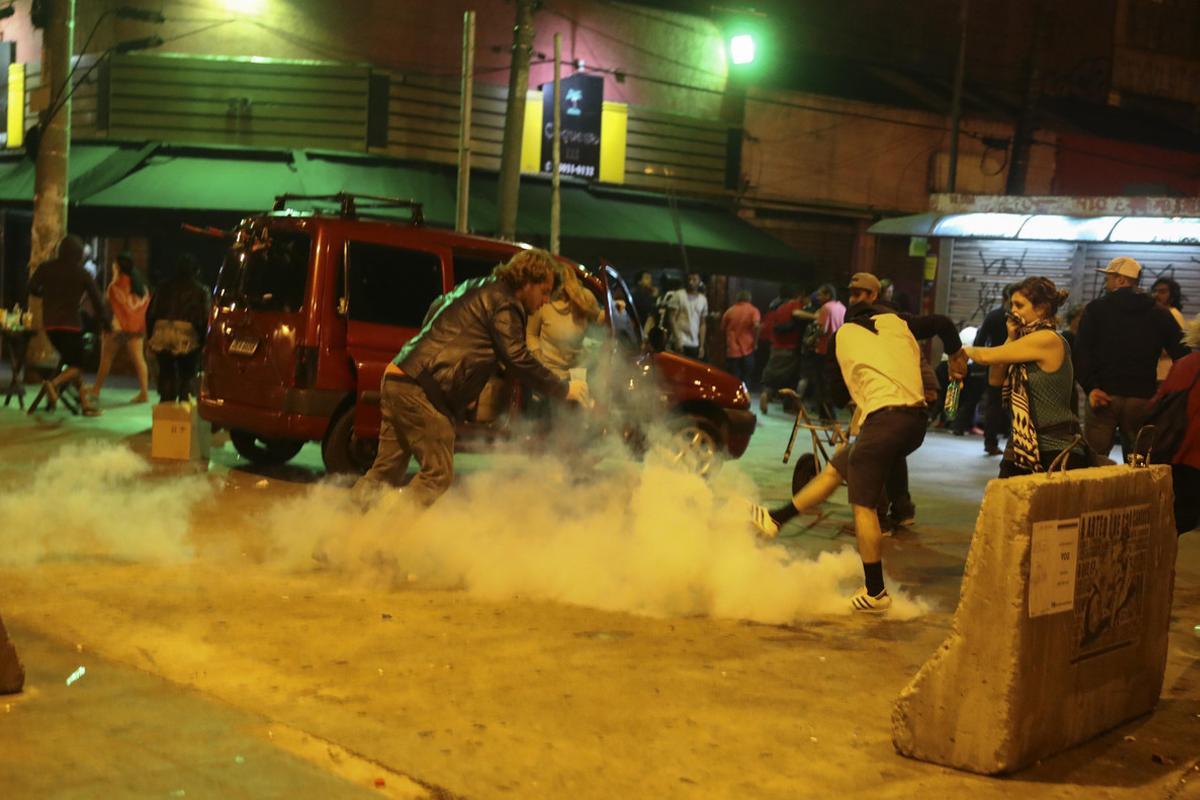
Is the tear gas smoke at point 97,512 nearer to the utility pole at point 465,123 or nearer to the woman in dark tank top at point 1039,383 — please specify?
the woman in dark tank top at point 1039,383

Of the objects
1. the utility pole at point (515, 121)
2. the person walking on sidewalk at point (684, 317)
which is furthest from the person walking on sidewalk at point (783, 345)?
the utility pole at point (515, 121)

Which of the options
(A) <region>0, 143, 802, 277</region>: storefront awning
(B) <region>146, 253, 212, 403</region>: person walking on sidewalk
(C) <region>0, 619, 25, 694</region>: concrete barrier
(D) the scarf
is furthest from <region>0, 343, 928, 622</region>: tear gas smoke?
(A) <region>0, 143, 802, 277</region>: storefront awning

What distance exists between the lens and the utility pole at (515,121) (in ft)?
60.5

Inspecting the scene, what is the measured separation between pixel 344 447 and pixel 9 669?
17.8 feet

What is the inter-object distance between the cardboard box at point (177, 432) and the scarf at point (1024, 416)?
686 centimetres

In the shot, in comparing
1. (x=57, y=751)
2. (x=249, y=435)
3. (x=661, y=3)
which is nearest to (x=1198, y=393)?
(x=57, y=751)

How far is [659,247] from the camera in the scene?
77.9ft

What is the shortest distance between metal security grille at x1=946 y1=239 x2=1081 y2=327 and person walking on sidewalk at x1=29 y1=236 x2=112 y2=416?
11.4 meters

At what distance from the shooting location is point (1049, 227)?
19438 millimetres

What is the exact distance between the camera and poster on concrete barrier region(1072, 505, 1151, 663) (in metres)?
5.07

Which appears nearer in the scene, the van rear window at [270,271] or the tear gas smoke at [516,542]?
the tear gas smoke at [516,542]

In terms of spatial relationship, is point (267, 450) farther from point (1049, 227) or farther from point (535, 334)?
point (1049, 227)

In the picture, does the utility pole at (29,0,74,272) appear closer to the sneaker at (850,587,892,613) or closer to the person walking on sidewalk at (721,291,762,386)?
the person walking on sidewalk at (721,291,762,386)

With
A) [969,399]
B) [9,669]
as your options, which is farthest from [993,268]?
[9,669]
